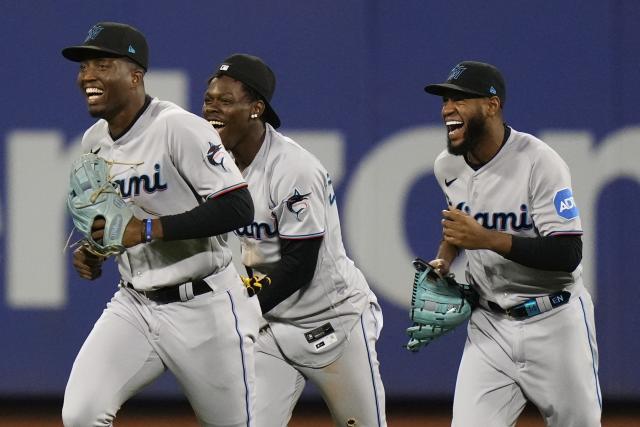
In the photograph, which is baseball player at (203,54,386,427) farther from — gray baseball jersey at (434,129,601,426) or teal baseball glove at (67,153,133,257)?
teal baseball glove at (67,153,133,257)

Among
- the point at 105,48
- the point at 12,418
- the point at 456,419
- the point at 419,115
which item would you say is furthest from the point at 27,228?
the point at 456,419

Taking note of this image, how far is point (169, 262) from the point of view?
405cm

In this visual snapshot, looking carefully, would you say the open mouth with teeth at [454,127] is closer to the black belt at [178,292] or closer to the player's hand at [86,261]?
the black belt at [178,292]

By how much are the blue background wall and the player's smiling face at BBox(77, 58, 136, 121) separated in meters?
2.53

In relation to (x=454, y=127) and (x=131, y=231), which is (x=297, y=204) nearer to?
(x=454, y=127)

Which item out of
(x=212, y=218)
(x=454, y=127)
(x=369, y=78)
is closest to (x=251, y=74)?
(x=454, y=127)

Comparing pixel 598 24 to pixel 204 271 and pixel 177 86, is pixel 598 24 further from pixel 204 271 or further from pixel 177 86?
pixel 204 271

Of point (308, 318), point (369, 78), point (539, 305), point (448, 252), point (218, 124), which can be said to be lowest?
point (308, 318)

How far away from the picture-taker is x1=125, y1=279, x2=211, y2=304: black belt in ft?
13.3

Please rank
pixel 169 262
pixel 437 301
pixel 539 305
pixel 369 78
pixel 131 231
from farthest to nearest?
pixel 369 78 → pixel 437 301 → pixel 539 305 → pixel 169 262 → pixel 131 231

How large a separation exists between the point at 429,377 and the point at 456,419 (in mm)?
2400

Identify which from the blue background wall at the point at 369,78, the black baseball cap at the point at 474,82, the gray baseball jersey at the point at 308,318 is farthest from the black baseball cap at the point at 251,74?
the blue background wall at the point at 369,78

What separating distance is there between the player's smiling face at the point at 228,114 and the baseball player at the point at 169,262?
1.39ft

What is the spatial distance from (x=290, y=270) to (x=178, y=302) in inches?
20.9
